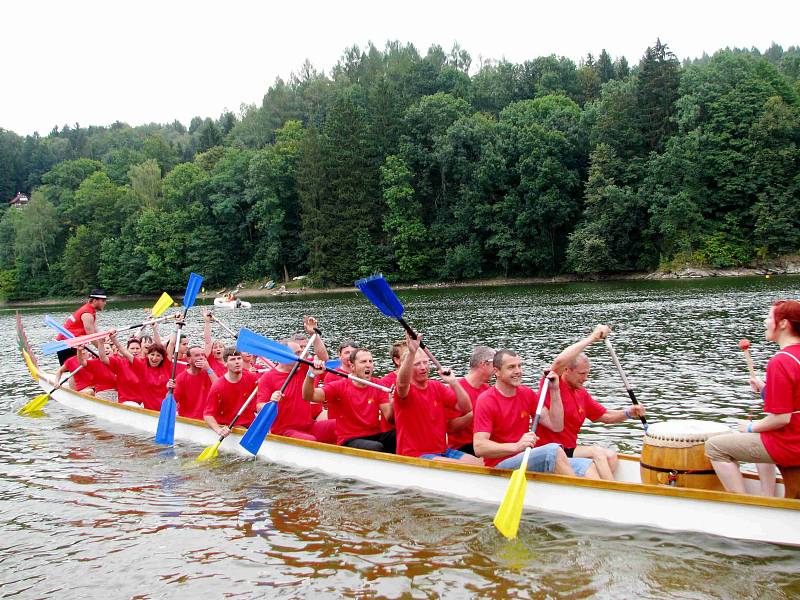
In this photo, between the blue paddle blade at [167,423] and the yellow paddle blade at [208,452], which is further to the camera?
the blue paddle blade at [167,423]

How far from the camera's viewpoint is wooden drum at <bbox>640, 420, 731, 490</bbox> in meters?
6.43

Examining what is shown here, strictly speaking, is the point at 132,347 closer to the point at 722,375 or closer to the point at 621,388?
the point at 621,388

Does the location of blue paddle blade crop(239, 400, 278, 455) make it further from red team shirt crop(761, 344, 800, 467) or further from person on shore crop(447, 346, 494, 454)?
red team shirt crop(761, 344, 800, 467)

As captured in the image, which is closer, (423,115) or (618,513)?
(618,513)

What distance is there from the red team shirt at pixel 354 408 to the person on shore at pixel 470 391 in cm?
102

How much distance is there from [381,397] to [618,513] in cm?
336

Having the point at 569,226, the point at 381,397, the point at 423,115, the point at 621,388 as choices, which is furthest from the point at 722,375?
the point at 423,115

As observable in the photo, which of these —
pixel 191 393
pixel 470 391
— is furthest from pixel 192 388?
pixel 470 391

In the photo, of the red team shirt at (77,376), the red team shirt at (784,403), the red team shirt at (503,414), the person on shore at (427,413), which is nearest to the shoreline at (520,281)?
the red team shirt at (77,376)

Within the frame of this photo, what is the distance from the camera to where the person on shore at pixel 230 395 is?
10.4 m

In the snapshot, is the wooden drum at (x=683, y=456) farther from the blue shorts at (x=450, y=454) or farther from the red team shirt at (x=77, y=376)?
the red team shirt at (x=77, y=376)

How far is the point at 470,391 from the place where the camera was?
8195 mm

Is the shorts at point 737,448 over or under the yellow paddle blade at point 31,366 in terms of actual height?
over

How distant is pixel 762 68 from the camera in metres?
A: 55.3
